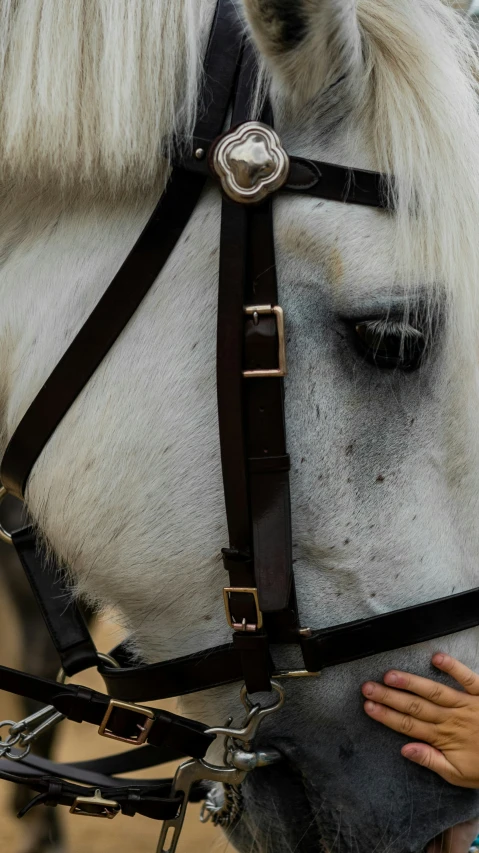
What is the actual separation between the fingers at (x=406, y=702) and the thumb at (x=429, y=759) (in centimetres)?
4

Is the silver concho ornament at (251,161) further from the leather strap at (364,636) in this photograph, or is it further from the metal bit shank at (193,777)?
the metal bit shank at (193,777)

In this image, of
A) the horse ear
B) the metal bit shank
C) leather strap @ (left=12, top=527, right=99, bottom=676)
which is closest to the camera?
the horse ear

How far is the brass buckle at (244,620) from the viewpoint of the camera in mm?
982

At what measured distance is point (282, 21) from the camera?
0.89 metres

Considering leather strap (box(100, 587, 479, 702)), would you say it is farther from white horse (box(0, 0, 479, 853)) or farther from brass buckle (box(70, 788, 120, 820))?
brass buckle (box(70, 788, 120, 820))

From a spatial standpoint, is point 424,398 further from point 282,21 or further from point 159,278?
point 282,21

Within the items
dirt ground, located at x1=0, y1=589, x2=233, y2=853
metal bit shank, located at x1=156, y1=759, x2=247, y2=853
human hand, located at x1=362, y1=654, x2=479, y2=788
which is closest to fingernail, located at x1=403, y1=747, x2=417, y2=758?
human hand, located at x1=362, y1=654, x2=479, y2=788

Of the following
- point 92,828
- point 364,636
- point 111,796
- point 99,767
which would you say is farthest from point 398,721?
point 92,828

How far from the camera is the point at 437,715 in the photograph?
1033 mm

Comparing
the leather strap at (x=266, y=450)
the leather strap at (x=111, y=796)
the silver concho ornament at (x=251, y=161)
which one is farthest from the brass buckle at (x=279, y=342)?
the leather strap at (x=111, y=796)

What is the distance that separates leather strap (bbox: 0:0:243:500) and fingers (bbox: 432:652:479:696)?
0.59 metres

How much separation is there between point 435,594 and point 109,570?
0.43 meters

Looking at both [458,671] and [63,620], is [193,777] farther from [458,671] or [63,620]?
[458,671]

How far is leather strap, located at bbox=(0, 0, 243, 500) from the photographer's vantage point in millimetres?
976
